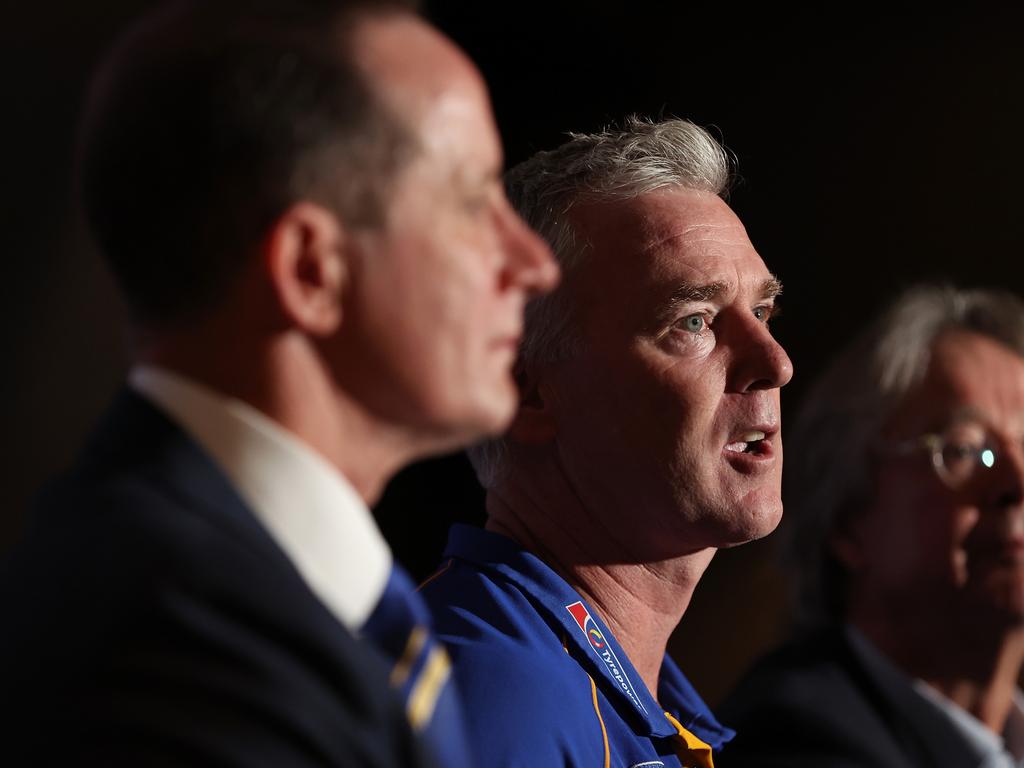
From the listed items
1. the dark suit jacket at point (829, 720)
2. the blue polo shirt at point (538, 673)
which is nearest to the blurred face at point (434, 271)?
the blue polo shirt at point (538, 673)

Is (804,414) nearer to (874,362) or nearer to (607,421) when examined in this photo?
(874,362)

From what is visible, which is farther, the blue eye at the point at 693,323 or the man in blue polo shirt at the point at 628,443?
the blue eye at the point at 693,323

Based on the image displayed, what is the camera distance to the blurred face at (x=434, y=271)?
3.83 ft

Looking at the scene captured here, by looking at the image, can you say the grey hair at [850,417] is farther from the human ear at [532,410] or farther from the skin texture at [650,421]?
the human ear at [532,410]

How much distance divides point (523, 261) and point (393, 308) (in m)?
0.15

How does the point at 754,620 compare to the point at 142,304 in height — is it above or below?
below

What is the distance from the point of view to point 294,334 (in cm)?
115

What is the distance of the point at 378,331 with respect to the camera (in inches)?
45.8

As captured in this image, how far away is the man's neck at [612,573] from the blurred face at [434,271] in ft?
2.84

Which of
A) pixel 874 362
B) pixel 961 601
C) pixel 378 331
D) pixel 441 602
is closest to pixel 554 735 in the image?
pixel 441 602

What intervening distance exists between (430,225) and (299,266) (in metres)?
0.13

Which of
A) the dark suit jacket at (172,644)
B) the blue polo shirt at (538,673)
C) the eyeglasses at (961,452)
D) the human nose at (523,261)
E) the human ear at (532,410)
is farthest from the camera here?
the eyeglasses at (961,452)

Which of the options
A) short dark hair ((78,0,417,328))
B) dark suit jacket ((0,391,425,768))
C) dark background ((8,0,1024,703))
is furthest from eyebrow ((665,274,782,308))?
dark background ((8,0,1024,703))

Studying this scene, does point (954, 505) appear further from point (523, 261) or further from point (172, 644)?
point (172, 644)
